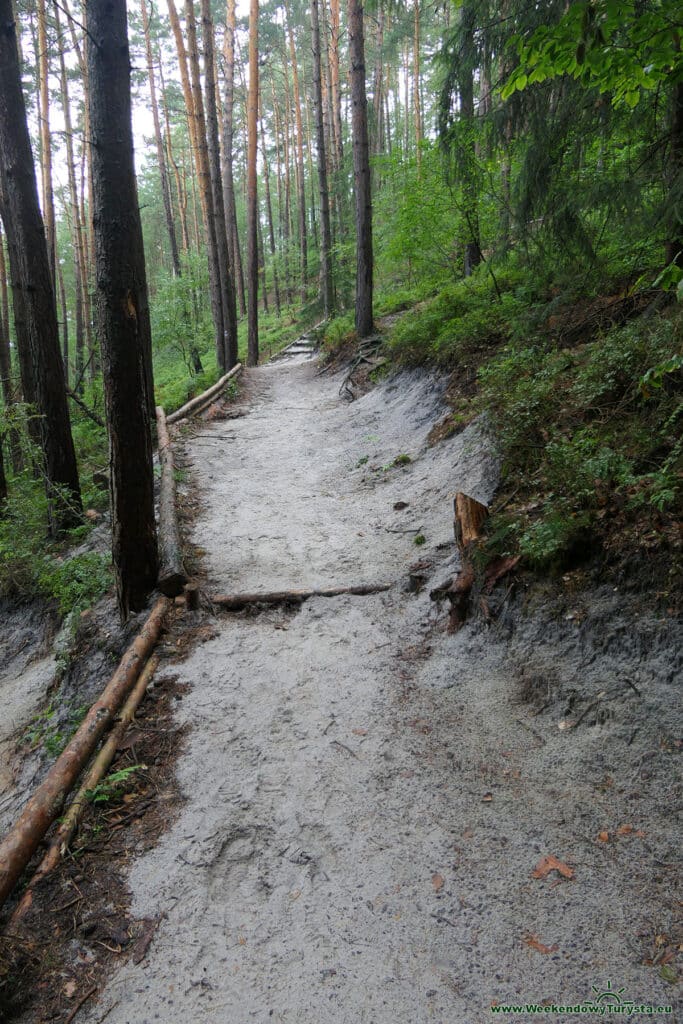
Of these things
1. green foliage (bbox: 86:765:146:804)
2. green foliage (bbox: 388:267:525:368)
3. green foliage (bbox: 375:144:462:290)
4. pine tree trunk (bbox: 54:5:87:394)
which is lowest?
green foliage (bbox: 86:765:146:804)

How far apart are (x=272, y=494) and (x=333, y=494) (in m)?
0.84

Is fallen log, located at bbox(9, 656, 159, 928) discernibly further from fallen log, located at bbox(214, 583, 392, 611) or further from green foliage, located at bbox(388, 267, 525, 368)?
green foliage, located at bbox(388, 267, 525, 368)

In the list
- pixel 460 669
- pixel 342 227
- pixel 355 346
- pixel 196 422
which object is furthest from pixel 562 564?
pixel 342 227

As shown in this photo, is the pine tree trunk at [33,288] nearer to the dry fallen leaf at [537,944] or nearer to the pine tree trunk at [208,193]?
the dry fallen leaf at [537,944]

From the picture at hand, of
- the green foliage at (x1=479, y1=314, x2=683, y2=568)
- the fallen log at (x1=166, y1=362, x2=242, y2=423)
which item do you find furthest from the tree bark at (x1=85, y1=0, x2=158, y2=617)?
the fallen log at (x1=166, y1=362, x2=242, y2=423)

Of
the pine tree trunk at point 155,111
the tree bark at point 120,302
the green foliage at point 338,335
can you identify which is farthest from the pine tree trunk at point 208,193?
the tree bark at point 120,302

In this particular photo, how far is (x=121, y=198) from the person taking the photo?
4863 mm

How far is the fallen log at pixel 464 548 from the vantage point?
4449mm

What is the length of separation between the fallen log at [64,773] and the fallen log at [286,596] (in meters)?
0.67

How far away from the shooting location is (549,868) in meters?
2.69

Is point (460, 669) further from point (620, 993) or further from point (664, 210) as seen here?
point (664, 210)

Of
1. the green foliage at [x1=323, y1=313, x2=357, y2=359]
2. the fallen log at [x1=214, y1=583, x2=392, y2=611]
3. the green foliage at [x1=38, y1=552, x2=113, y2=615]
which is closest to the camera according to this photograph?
the fallen log at [x1=214, y1=583, x2=392, y2=611]

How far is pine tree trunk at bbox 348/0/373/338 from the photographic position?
13352mm

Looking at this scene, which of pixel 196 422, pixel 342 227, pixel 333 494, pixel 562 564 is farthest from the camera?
pixel 342 227
